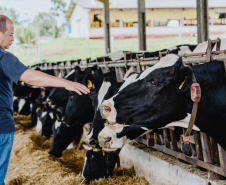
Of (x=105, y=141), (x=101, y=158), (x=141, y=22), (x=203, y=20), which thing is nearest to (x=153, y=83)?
(x=105, y=141)

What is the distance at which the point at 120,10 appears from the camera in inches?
867

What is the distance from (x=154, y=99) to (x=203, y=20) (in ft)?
12.2

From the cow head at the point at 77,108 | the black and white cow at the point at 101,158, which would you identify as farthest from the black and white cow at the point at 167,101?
the cow head at the point at 77,108

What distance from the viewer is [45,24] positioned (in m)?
64.1

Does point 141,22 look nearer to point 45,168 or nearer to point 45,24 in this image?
point 45,168

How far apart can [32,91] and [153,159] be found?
22.2 ft

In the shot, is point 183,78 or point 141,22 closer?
point 183,78

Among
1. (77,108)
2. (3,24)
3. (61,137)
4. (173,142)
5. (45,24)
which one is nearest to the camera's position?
(3,24)

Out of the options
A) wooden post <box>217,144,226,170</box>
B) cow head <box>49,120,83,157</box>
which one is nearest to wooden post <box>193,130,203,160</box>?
wooden post <box>217,144,226,170</box>

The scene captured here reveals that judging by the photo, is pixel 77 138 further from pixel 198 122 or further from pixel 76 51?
pixel 76 51

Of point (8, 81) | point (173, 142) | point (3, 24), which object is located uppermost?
point (3, 24)

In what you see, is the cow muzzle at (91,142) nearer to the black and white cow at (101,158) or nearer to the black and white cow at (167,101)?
the black and white cow at (101,158)

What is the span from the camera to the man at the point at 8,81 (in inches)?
87.7

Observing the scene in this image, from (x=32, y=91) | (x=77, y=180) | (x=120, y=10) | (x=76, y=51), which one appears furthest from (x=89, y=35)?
(x=77, y=180)
